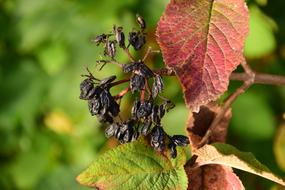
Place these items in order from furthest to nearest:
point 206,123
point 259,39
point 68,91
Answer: point 68,91 → point 259,39 → point 206,123

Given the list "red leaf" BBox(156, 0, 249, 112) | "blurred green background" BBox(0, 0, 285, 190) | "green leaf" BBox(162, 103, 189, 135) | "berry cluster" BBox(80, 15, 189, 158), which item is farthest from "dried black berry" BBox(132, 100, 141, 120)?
"green leaf" BBox(162, 103, 189, 135)

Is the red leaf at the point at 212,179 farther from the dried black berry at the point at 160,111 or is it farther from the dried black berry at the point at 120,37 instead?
the dried black berry at the point at 120,37

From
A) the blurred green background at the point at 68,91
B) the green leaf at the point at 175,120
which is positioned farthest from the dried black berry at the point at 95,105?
the green leaf at the point at 175,120

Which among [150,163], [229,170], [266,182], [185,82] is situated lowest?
[266,182]

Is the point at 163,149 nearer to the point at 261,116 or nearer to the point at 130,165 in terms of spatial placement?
the point at 130,165

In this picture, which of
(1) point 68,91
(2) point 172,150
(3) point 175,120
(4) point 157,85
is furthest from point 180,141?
(1) point 68,91

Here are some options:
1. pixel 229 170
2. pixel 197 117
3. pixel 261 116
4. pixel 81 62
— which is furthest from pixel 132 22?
pixel 229 170

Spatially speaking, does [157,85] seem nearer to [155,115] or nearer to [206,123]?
[155,115]
